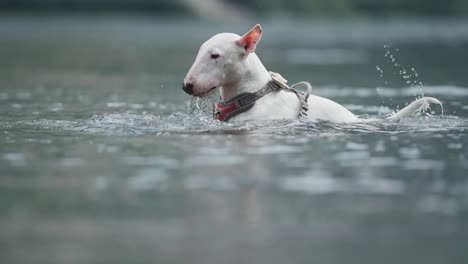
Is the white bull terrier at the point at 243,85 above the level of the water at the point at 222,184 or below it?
above

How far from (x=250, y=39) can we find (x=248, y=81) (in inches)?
15.9

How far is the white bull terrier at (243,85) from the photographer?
830 centimetres

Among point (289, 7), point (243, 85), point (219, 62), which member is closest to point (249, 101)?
point (243, 85)

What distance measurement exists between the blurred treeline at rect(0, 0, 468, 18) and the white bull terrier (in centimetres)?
4646

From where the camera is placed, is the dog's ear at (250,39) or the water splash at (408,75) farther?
the water splash at (408,75)

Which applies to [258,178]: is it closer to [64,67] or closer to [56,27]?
[64,67]

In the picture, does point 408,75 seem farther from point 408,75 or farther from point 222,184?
point 222,184

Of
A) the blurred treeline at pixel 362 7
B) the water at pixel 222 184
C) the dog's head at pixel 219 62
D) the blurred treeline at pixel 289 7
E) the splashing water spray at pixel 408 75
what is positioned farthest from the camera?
the blurred treeline at pixel 362 7

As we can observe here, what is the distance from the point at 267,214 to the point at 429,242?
0.92 m

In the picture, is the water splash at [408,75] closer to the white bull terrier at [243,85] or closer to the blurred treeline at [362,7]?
the white bull terrier at [243,85]

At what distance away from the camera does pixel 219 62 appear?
836 centimetres

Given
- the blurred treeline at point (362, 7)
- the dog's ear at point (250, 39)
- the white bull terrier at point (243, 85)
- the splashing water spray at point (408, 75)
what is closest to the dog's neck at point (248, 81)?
the white bull terrier at point (243, 85)

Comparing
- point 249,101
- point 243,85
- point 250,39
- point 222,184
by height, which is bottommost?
point 222,184

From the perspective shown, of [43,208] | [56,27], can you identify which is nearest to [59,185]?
[43,208]
